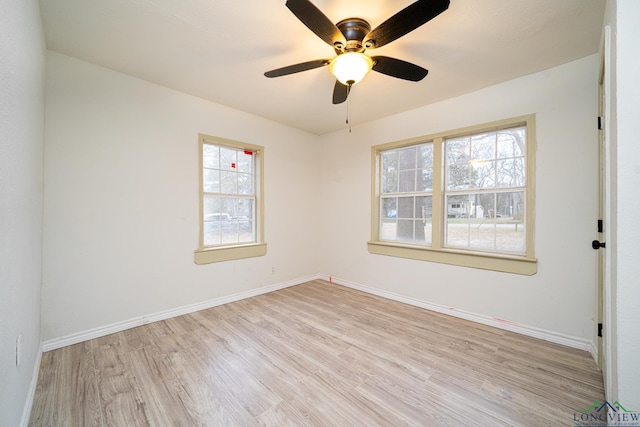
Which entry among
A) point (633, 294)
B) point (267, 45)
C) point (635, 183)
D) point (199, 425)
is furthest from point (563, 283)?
point (267, 45)

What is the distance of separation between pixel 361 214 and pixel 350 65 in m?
2.47

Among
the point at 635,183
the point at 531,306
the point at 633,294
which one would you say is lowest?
the point at 531,306

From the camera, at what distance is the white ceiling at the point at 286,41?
1.74 m

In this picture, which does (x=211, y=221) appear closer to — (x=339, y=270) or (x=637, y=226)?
(x=339, y=270)

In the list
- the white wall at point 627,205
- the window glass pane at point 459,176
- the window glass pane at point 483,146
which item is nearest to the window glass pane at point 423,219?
the window glass pane at point 459,176

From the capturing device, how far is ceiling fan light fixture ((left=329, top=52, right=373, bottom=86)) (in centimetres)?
183

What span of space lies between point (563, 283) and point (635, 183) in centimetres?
170

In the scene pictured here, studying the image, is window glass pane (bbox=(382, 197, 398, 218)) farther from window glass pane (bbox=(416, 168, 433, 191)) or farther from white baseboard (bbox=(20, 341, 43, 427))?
white baseboard (bbox=(20, 341, 43, 427))

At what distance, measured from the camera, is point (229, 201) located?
11.7 ft

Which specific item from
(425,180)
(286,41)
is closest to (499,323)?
(425,180)

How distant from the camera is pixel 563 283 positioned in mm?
2367

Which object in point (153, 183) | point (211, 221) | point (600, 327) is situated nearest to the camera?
point (600, 327)

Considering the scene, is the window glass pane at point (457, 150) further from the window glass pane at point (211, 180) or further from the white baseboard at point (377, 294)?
the window glass pane at point (211, 180)

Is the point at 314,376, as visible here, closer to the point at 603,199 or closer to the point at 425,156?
the point at 603,199
